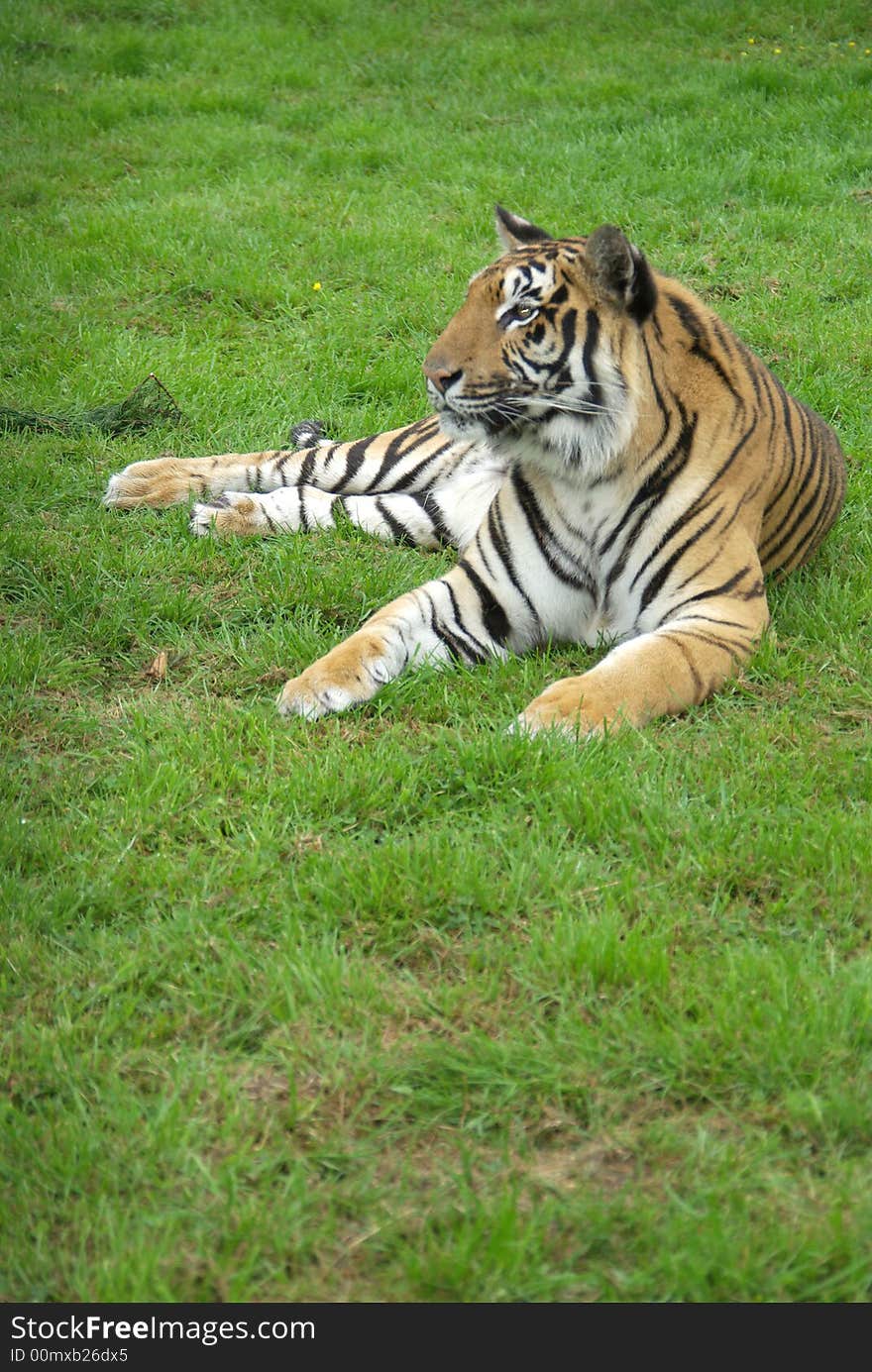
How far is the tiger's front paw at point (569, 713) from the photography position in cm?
366

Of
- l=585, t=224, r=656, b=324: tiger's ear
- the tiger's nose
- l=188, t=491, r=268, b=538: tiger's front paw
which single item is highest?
l=585, t=224, r=656, b=324: tiger's ear

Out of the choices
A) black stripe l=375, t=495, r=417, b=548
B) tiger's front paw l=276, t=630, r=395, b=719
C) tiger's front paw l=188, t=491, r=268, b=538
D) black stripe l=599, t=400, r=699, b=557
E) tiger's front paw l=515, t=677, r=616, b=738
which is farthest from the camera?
black stripe l=375, t=495, r=417, b=548

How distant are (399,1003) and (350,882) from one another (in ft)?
1.26

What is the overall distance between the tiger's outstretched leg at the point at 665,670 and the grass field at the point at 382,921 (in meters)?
0.08

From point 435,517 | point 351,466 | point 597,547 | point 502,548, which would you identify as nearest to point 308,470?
point 351,466

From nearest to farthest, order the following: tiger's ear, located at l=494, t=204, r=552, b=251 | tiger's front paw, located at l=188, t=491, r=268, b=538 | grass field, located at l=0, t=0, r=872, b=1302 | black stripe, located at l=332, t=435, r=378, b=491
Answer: grass field, located at l=0, t=0, r=872, b=1302 < tiger's ear, located at l=494, t=204, r=552, b=251 < tiger's front paw, located at l=188, t=491, r=268, b=538 < black stripe, located at l=332, t=435, r=378, b=491

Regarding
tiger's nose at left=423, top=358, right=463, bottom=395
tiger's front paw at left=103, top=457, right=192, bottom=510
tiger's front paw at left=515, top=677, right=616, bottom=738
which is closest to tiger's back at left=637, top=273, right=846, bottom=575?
tiger's nose at left=423, top=358, right=463, bottom=395

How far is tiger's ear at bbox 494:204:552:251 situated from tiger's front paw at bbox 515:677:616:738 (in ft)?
5.24

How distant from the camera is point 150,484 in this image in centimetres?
544

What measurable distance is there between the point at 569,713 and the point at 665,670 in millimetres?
334

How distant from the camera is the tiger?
3955 mm

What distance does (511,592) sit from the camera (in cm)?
437

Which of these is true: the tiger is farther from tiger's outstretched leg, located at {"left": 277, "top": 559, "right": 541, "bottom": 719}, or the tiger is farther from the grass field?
the grass field

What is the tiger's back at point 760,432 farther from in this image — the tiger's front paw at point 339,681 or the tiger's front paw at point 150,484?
the tiger's front paw at point 150,484
